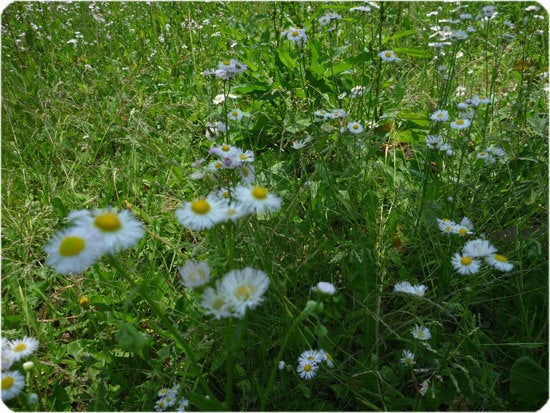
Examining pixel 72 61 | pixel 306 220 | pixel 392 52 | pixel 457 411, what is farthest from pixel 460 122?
pixel 72 61

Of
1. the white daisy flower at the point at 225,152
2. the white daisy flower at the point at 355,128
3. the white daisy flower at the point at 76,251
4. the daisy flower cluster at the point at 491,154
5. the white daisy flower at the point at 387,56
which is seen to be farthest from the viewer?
the white daisy flower at the point at 387,56

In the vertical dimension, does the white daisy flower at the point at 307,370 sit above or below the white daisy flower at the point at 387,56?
below

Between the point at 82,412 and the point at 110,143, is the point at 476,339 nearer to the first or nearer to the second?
the point at 82,412

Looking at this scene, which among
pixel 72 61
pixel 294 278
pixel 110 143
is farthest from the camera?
pixel 72 61

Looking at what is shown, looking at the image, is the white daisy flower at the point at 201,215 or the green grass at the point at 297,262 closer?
the white daisy flower at the point at 201,215

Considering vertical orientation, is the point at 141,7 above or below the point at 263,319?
above

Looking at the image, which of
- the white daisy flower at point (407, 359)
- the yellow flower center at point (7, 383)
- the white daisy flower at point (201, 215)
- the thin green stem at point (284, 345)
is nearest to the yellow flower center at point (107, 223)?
the white daisy flower at point (201, 215)

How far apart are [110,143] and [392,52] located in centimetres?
142

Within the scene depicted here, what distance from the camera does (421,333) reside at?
4.11ft

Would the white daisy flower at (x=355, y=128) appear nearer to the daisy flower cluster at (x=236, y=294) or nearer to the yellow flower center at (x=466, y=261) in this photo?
the yellow flower center at (x=466, y=261)

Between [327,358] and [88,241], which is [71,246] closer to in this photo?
[88,241]

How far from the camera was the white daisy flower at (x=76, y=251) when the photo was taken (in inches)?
34.0

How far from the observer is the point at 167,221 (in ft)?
6.27

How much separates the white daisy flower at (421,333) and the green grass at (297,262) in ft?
0.09
